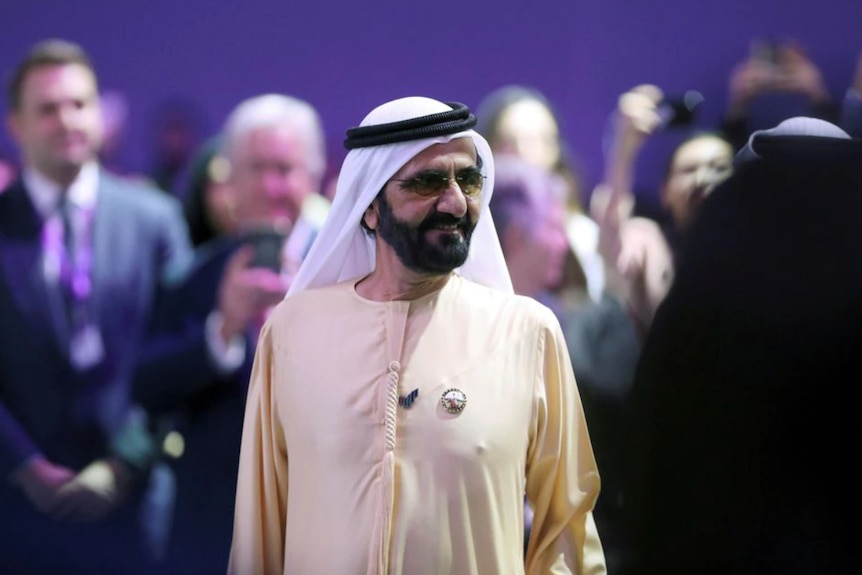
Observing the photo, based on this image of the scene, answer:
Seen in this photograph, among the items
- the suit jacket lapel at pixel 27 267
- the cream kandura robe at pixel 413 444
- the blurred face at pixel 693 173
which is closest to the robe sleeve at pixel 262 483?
the cream kandura robe at pixel 413 444

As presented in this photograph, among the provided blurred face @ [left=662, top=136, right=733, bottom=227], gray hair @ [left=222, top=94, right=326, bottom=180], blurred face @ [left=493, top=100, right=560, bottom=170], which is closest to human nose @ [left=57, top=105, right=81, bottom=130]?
gray hair @ [left=222, top=94, right=326, bottom=180]

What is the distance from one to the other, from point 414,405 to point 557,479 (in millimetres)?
409

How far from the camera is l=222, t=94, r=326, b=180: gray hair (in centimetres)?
378

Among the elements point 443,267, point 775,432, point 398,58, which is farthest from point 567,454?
point 398,58

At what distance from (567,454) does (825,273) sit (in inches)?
54.7

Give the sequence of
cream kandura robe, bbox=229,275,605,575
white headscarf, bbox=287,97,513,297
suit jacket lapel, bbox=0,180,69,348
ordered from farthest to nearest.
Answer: suit jacket lapel, bbox=0,180,69,348
white headscarf, bbox=287,97,513,297
cream kandura robe, bbox=229,275,605,575

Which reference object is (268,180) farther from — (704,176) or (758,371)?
(758,371)

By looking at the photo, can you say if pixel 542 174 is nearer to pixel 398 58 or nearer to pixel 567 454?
pixel 398 58

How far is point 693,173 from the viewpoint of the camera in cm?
384

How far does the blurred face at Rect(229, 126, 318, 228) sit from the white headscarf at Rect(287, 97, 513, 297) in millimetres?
747

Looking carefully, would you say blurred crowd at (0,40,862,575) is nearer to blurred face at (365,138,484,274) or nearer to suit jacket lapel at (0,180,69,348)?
suit jacket lapel at (0,180,69,348)

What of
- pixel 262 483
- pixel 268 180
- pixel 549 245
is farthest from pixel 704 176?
pixel 262 483

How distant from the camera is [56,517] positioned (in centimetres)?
378

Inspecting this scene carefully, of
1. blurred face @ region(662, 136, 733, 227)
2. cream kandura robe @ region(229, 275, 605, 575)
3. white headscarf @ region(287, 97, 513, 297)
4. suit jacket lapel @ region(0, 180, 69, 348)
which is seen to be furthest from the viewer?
blurred face @ region(662, 136, 733, 227)
